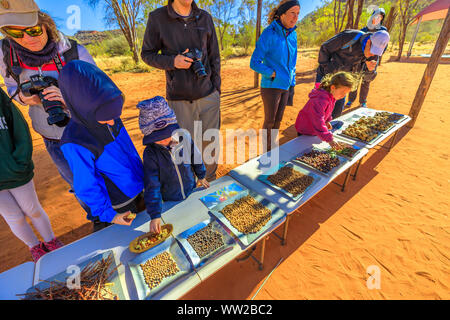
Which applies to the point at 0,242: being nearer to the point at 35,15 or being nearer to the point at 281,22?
the point at 35,15

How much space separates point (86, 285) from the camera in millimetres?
1202

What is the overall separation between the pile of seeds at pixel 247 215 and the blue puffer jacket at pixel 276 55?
1.65 metres

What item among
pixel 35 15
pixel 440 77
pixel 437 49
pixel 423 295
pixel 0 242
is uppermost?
pixel 35 15

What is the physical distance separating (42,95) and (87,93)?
1.74ft

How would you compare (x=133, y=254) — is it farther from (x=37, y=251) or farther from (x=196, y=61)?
(x=196, y=61)

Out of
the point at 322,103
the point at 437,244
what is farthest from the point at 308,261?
the point at 322,103

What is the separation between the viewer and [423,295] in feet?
6.09

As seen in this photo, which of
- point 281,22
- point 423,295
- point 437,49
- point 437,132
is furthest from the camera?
point 437,132

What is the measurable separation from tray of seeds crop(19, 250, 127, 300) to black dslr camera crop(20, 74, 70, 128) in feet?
3.19

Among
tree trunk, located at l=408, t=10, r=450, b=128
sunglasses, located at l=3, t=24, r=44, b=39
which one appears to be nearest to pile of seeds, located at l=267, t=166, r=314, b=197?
sunglasses, located at l=3, t=24, r=44, b=39

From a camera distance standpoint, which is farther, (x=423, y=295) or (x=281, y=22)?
(x=281, y=22)

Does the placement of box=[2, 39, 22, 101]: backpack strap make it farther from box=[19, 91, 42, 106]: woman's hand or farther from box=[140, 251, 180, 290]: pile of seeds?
box=[140, 251, 180, 290]: pile of seeds

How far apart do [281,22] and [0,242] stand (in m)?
4.35

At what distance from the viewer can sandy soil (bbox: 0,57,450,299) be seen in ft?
6.33
